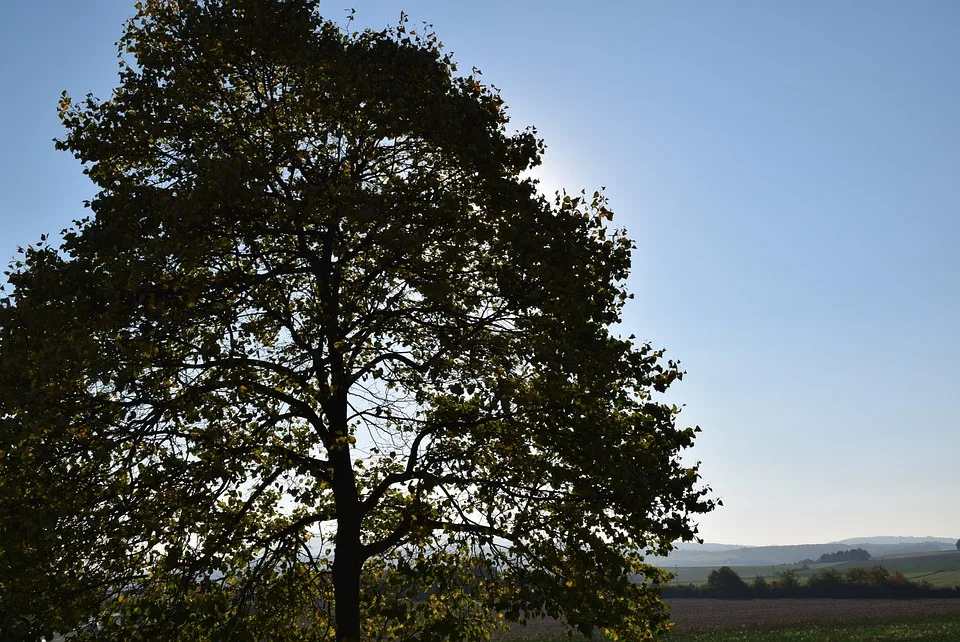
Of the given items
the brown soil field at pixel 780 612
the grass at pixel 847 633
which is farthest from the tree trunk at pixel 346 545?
the brown soil field at pixel 780 612

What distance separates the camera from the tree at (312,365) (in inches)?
450

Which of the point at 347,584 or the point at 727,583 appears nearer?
the point at 347,584

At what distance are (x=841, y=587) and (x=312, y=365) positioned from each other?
285 ft

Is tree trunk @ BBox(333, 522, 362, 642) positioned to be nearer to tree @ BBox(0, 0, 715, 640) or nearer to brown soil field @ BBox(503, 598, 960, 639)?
tree @ BBox(0, 0, 715, 640)

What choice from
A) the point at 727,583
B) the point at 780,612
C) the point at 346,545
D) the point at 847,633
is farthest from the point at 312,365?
the point at 727,583

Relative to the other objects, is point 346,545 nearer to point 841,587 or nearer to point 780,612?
point 780,612

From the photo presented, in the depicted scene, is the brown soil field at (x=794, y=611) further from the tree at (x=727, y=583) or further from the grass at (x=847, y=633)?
the tree at (x=727, y=583)

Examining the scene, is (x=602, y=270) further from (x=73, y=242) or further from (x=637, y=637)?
(x=73, y=242)

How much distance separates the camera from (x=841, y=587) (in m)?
83.8

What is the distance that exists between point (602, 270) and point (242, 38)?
7.74m

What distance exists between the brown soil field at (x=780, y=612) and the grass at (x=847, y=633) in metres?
2.43

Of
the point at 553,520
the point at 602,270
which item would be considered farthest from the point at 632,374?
the point at 553,520

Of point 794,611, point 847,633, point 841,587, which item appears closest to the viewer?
point 847,633

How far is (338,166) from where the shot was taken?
565 inches
